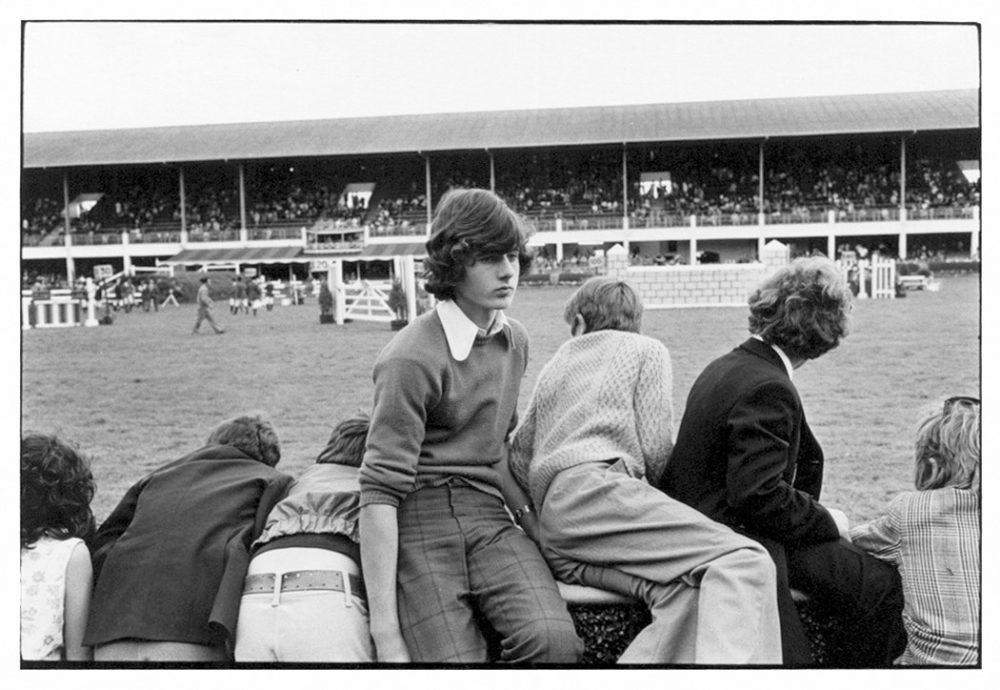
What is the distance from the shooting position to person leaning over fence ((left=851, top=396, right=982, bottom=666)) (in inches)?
111

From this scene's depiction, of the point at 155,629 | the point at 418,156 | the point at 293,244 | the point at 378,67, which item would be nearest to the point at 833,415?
the point at 378,67

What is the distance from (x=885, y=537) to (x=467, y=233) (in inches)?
58.0

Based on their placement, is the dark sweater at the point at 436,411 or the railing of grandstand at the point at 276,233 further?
the railing of grandstand at the point at 276,233

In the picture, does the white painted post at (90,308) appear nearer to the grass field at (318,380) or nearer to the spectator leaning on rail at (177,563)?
the grass field at (318,380)

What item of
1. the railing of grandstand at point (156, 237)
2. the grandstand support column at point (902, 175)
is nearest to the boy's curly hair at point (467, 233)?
the grandstand support column at point (902, 175)

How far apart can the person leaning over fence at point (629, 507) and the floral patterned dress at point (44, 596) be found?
1.34 meters

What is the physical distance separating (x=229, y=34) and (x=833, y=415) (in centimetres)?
662

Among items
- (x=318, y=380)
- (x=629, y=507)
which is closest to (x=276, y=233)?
(x=318, y=380)

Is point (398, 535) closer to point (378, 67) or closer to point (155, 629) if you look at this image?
point (155, 629)

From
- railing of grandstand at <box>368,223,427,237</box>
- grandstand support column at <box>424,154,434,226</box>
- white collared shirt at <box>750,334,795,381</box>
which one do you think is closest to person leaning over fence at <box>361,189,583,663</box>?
white collared shirt at <box>750,334,795,381</box>

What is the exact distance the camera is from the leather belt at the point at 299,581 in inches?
104

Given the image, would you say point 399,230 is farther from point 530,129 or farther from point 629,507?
point 629,507

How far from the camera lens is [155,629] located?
270 cm

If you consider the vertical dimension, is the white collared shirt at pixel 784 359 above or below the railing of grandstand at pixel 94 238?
below
